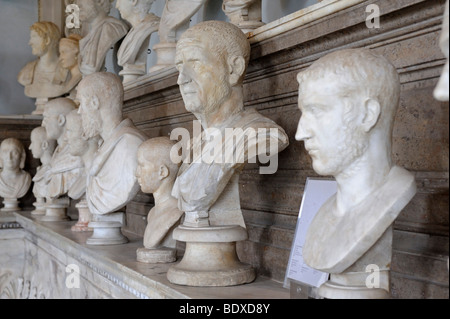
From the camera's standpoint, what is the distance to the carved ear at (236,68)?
3.52m

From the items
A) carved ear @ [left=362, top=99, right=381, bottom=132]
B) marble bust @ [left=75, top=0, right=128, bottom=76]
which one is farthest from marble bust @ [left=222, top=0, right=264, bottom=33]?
marble bust @ [left=75, top=0, right=128, bottom=76]

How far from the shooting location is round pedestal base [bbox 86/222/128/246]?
4.92 meters

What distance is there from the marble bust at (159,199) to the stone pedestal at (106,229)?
75cm

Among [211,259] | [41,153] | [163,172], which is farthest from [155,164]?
[41,153]

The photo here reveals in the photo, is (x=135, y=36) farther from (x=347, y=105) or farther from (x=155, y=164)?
(x=347, y=105)

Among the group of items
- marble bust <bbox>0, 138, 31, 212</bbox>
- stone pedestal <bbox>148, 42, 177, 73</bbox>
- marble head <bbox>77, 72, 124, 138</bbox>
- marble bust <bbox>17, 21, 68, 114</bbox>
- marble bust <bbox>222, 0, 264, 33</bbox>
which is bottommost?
marble bust <bbox>0, 138, 31, 212</bbox>

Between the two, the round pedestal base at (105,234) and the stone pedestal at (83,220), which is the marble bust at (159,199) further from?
the stone pedestal at (83,220)

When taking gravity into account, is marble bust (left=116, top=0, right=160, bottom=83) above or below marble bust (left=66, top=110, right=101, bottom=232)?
above

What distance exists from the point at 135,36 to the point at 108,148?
228 cm

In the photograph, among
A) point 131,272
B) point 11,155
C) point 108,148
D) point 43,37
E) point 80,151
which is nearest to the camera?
point 131,272

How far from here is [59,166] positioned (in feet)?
21.3

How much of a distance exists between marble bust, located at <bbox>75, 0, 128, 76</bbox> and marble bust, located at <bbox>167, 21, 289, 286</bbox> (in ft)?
15.1
